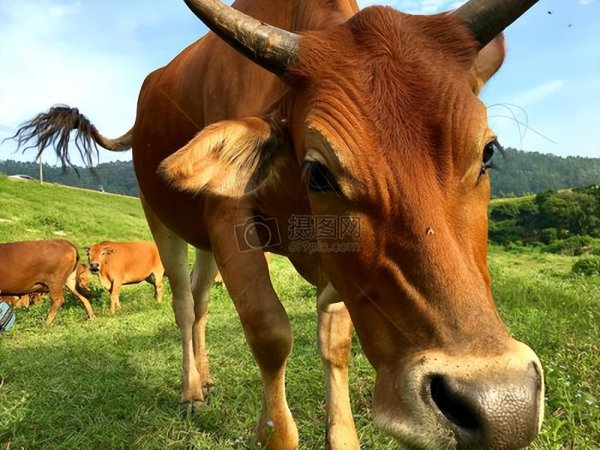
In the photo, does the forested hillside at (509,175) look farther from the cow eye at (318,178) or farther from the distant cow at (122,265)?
the distant cow at (122,265)

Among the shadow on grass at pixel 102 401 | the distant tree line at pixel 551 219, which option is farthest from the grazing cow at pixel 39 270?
the distant tree line at pixel 551 219

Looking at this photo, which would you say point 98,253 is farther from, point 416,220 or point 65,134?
point 416,220

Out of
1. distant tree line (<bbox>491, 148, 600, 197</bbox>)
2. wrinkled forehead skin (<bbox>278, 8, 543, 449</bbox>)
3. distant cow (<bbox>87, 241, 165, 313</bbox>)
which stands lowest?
distant cow (<bbox>87, 241, 165, 313</bbox>)

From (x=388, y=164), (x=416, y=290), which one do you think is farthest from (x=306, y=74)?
(x=416, y=290)

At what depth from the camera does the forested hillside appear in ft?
11.8

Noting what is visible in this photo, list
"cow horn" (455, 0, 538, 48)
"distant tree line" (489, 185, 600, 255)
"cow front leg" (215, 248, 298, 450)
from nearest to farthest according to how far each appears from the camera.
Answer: "cow horn" (455, 0, 538, 48) < "cow front leg" (215, 248, 298, 450) < "distant tree line" (489, 185, 600, 255)

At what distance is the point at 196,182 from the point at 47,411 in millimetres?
2546

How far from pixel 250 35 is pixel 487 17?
3.09 ft

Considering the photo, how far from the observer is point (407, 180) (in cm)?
177

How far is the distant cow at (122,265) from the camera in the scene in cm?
1220

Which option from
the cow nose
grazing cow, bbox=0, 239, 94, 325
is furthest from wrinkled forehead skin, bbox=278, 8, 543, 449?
grazing cow, bbox=0, 239, 94, 325

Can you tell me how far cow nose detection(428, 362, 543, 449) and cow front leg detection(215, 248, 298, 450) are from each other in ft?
4.13

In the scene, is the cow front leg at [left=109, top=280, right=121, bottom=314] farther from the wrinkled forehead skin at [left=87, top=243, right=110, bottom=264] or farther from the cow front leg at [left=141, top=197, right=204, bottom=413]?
the cow front leg at [left=141, top=197, right=204, bottom=413]

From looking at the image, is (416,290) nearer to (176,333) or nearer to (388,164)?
(388,164)
